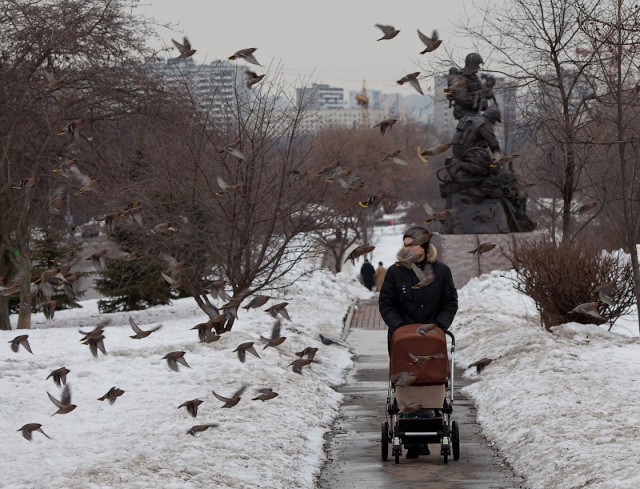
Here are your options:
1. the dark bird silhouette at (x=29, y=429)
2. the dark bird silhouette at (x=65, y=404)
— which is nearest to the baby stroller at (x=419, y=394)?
the dark bird silhouette at (x=65, y=404)

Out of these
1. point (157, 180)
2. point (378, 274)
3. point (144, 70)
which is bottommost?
point (378, 274)

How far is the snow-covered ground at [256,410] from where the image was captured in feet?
30.5

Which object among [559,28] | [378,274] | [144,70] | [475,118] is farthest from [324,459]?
[378,274]

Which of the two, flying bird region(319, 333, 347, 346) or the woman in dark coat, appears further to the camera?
flying bird region(319, 333, 347, 346)

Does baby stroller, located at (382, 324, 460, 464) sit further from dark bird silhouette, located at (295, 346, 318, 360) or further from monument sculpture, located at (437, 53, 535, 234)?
monument sculpture, located at (437, 53, 535, 234)

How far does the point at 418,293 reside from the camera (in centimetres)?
1009

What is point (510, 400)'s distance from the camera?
42.9ft

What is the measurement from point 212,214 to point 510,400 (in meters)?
6.98

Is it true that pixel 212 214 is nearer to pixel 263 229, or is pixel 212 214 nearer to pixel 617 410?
pixel 263 229

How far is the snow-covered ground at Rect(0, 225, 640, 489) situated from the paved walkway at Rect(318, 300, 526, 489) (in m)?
0.17

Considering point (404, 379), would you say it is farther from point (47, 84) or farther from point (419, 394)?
point (47, 84)

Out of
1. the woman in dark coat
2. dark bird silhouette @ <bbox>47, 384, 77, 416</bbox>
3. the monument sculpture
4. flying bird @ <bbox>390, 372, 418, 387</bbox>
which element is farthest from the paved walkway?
the monument sculpture

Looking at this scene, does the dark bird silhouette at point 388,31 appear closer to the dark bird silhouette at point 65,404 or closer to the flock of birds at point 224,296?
the flock of birds at point 224,296

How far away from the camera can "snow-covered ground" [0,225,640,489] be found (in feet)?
30.5
